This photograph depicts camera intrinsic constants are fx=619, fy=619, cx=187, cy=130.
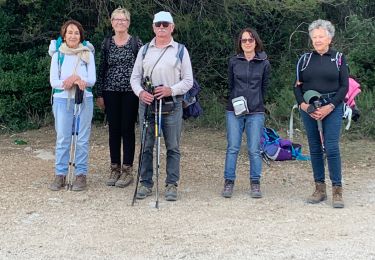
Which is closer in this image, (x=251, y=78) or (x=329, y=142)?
(x=329, y=142)

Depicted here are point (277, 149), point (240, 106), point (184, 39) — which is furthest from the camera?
point (184, 39)

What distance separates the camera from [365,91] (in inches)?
468

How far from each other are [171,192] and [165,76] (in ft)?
4.13

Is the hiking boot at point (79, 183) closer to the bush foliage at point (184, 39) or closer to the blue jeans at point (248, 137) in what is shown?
the blue jeans at point (248, 137)

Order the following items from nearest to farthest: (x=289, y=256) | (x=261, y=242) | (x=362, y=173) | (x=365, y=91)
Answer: (x=289, y=256) → (x=261, y=242) → (x=362, y=173) → (x=365, y=91)

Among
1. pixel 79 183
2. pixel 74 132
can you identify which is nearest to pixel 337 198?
pixel 79 183

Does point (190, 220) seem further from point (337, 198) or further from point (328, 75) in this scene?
point (328, 75)

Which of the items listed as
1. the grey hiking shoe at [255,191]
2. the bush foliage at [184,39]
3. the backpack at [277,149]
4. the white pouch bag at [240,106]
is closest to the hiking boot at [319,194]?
the grey hiking shoe at [255,191]

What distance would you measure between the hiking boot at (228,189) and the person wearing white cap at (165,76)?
22.2 inches

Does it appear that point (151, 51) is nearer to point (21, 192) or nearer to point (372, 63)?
point (21, 192)

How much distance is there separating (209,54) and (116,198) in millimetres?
6229

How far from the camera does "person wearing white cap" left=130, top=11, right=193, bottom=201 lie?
6367mm

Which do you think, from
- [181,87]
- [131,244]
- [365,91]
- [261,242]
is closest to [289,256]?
[261,242]

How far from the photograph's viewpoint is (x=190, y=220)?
598cm
